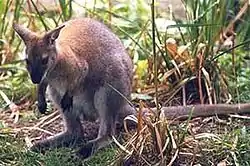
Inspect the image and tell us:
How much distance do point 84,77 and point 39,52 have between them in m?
0.46

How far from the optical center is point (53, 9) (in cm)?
593

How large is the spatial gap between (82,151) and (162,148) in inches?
20.6

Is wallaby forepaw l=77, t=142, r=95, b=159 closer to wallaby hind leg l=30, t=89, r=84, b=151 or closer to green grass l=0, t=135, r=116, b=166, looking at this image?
green grass l=0, t=135, r=116, b=166

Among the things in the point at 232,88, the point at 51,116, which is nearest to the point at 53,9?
the point at 51,116

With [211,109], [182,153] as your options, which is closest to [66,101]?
[182,153]

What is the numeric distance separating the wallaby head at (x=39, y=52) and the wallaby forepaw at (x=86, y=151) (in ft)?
1.81

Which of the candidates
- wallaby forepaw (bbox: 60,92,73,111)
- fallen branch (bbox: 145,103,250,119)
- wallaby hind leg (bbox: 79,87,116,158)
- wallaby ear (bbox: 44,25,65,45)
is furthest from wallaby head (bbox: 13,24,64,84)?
fallen branch (bbox: 145,103,250,119)

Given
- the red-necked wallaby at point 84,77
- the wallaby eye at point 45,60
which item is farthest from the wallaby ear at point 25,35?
the wallaby eye at point 45,60

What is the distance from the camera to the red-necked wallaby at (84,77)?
4242mm

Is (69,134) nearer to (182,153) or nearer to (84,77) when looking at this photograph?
(84,77)

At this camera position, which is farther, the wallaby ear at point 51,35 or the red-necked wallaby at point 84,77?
the red-necked wallaby at point 84,77

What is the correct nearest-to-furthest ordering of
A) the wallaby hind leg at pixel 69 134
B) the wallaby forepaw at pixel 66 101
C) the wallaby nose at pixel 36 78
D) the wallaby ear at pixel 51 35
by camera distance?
the wallaby nose at pixel 36 78, the wallaby ear at pixel 51 35, the wallaby forepaw at pixel 66 101, the wallaby hind leg at pixel 69 134

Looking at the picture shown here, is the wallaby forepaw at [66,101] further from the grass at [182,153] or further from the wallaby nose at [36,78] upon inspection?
the wallaby nose at [36,78]

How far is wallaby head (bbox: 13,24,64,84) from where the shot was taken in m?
3.96
